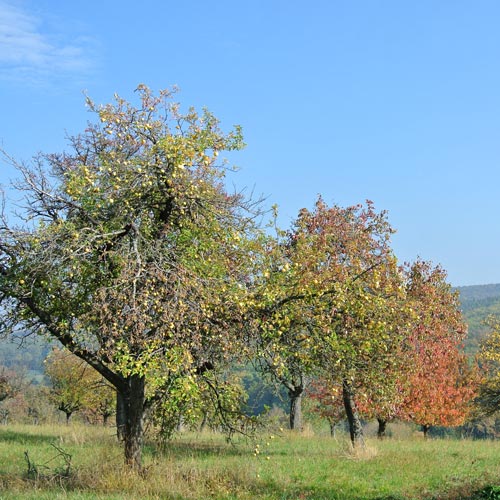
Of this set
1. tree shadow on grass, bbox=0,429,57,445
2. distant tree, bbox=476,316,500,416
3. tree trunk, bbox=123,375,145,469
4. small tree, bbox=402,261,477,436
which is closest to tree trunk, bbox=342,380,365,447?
small tree, bbox=402,261,477,436

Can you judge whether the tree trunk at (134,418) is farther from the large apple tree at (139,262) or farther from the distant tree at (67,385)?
the distant tree at (67,385)

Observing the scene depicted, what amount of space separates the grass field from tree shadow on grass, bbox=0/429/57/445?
2.02 ft

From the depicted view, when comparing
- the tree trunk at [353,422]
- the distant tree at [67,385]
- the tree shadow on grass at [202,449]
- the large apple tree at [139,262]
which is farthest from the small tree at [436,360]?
the distant tree at [67,385]

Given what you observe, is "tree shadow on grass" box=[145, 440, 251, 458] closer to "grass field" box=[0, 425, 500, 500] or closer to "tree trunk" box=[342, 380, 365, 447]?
"grass field" box=[0, 425, 500, 500]

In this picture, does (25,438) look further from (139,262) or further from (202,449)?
(139,262)

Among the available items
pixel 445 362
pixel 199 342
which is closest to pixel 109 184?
pixel 199 342

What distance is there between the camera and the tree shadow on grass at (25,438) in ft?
77.8

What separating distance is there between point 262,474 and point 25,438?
14.6 m

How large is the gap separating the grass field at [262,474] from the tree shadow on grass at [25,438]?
62cm

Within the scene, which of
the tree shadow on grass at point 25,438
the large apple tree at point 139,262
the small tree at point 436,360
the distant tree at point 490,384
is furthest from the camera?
the distant tree at point 490,384

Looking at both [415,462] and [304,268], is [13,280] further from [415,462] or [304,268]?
[415,462]

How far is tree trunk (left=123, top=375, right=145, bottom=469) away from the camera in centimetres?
1353

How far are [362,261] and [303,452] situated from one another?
7421 mm

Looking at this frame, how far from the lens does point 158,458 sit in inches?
556
